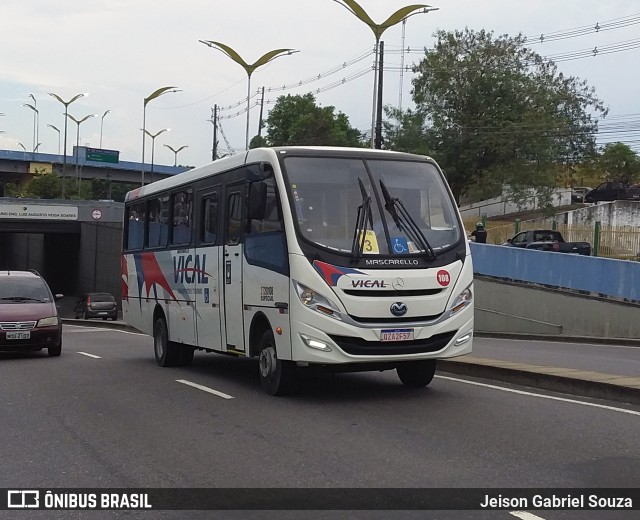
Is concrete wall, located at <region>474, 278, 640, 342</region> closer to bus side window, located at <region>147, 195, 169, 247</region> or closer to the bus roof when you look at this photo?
bus side window, located at <region>147, 195, 169, 247</region>

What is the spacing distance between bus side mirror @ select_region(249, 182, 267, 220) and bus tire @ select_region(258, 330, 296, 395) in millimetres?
1414

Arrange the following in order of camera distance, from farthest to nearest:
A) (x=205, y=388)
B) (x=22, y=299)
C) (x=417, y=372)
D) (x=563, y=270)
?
(x=563, y=270) < (x=22, y=299) < (x=205, y=388) < (x=417, y=372)

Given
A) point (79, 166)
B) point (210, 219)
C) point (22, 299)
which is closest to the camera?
point (210, 219)

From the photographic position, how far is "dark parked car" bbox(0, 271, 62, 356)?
18.1 m

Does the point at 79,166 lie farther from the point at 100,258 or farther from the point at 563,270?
the point at 563,270

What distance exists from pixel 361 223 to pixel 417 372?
92.6 inches

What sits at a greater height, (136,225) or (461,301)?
(136,225)

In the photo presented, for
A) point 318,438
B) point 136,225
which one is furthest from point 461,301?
point 136,225

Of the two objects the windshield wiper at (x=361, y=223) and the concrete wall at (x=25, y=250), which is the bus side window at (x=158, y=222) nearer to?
the windshield wiper at (x=361, y=223)

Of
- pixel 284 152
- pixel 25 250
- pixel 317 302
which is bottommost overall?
pixel 317 302

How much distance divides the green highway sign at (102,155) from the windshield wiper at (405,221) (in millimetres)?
111021

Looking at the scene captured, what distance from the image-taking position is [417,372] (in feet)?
39.5

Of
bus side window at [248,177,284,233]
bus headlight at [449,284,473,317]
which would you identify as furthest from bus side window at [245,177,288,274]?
bus headlight at [449,284,473,317]

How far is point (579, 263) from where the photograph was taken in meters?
28.0
